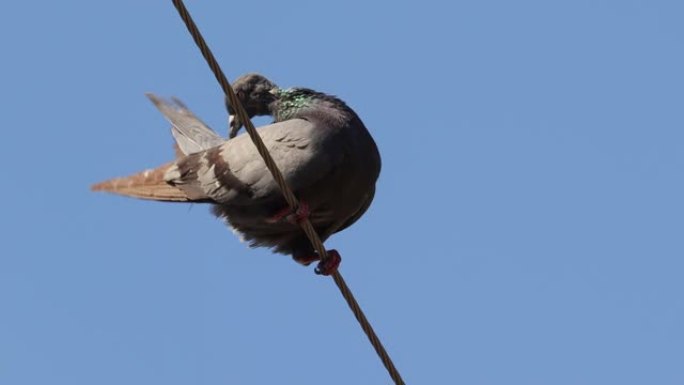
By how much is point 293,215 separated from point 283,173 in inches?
11.4

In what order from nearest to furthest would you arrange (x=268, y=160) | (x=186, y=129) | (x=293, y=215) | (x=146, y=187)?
1. (x=268, y=160)
2. (x=293, y=215)
3. (x=146, y=187)
4. (x=186, y=129)

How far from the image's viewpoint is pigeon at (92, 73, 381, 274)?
8078 mm

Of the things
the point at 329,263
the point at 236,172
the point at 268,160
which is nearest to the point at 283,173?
the point at 236,172

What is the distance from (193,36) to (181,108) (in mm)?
4927

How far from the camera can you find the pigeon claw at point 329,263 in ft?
27.2

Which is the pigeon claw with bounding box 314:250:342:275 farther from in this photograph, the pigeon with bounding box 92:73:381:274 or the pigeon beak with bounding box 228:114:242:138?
the pigeon beak with bounding box 228:114:242:138

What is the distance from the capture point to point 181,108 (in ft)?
34.2

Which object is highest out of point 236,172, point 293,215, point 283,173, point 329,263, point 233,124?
point 233,124

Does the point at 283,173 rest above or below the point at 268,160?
above

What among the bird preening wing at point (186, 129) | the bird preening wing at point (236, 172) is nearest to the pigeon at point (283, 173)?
the bird preening wing at point (236, 172)

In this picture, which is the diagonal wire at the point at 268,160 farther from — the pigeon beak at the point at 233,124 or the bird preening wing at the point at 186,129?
the bird preening wing at the point at 186,129

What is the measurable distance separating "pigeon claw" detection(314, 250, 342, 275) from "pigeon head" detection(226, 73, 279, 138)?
57.6 inches

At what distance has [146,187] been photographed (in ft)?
29.2

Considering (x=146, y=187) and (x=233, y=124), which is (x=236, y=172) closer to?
(x=146, y=187)
